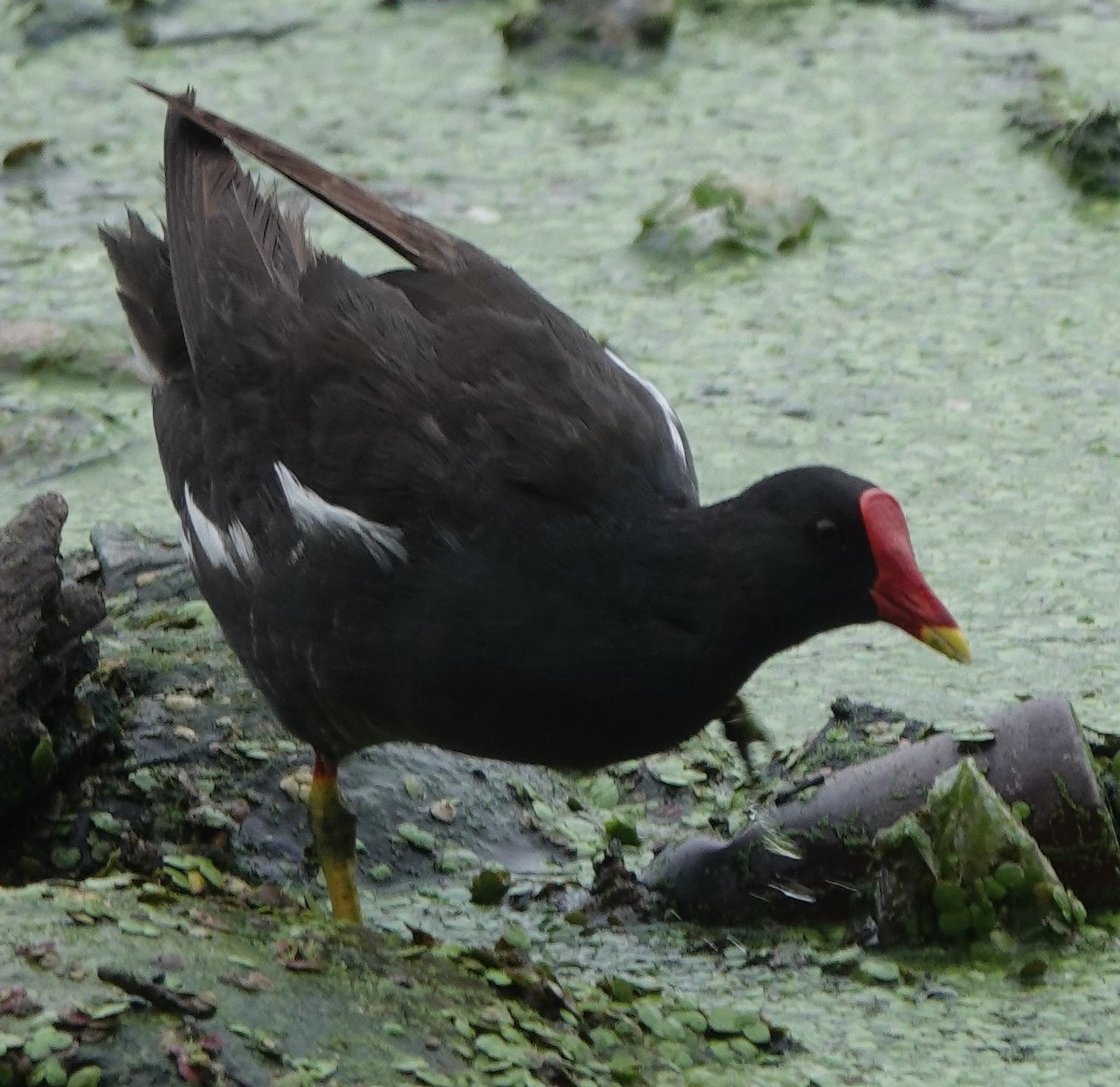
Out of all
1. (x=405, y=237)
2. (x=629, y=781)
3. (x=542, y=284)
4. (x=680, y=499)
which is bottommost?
(x=629, y=781)

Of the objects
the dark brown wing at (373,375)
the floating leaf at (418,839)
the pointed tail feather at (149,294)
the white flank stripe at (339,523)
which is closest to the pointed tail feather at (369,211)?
the dark brown wing at (373,375)

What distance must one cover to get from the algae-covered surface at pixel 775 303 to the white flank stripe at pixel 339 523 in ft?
2.33

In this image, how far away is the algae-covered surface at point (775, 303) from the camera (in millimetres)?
3584

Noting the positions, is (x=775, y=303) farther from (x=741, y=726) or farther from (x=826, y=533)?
(x=826, y=533)

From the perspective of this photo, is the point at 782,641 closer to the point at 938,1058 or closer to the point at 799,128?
the point at 938,1058

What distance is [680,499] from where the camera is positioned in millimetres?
3453

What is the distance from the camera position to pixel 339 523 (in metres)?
3.47

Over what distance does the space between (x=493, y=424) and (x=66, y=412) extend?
9.27 ft

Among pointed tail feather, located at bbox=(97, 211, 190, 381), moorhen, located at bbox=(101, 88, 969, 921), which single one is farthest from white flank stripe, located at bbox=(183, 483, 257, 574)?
pointed tail feather, located at bbox=(97, 211, 190, 381)

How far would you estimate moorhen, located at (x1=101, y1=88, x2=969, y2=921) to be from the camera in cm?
327

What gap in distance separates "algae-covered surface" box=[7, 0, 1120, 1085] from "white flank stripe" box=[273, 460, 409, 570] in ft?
2.33

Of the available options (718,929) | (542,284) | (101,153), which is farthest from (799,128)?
(718,929)

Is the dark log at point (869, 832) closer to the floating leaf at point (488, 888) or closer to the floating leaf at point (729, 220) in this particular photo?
the floating leaf at point (488, 888)

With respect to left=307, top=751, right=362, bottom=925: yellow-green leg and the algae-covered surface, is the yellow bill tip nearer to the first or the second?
the algae-covered surface
